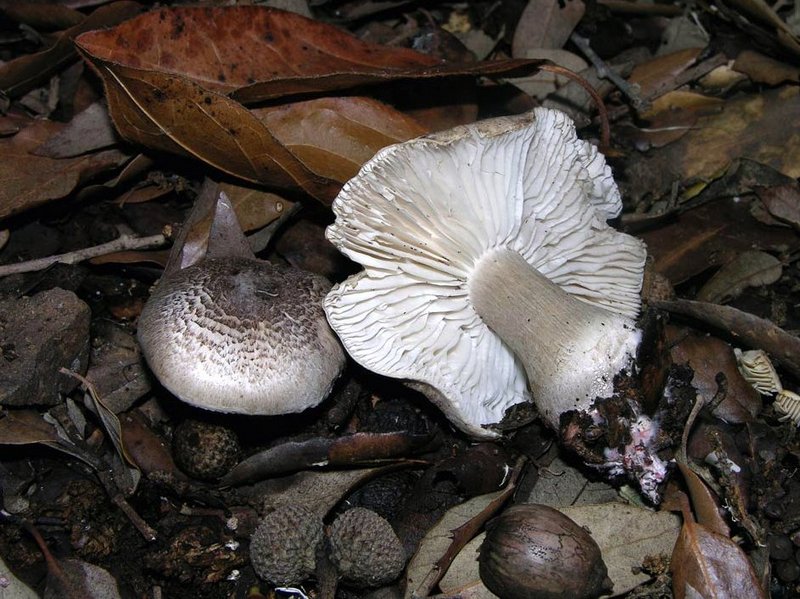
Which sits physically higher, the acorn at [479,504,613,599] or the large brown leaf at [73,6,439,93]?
the large brown leaf at [73,6,439,93]

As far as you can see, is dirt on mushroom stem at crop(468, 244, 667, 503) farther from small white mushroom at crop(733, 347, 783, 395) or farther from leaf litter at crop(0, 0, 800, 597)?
small white mushroom at crop(733, 347, 783, 395)

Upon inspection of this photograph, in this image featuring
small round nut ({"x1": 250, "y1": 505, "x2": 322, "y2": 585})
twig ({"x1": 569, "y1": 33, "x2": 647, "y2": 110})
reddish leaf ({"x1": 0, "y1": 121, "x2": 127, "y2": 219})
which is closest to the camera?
small round nut ({"x1": 250, "y1": 505, "x2": 322, "y2": 585})

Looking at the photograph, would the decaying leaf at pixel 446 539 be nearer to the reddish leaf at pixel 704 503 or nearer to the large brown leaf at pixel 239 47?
the reddish leaf at pixel 704 503

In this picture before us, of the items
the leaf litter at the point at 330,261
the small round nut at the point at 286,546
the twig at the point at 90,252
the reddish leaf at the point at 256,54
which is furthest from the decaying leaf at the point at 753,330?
the twig at the point at 90,252

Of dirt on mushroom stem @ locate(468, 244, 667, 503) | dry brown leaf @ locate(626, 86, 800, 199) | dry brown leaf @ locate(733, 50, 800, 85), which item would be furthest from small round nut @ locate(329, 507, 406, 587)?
dry brown leaf @ locate(733, 50, 800, 85)

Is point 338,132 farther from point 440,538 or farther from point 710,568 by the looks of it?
point 710,568

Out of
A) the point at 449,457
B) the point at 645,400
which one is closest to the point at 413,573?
the point at 449,457
